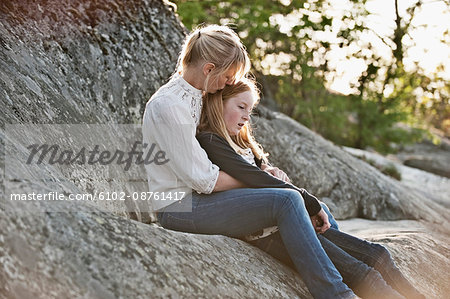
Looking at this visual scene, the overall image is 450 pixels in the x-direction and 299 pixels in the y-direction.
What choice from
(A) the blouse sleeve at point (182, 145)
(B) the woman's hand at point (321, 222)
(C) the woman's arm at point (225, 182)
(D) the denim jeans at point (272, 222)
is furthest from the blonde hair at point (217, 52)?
(B) the woman's hand at point (321, 222)

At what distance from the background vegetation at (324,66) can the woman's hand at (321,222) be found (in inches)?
195

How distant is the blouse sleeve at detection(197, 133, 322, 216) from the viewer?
11.6ft

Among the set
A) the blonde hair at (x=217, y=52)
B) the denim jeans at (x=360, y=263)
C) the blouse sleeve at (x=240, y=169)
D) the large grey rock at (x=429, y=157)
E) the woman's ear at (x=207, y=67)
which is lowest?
the large grey rock at (x=429, y=157)

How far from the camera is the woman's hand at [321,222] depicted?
363 centimetres

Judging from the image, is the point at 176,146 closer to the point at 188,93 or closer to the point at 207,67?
the point at 188,93

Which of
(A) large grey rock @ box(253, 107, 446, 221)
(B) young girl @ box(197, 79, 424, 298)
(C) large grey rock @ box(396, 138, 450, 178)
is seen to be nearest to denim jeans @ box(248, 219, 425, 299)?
(B) young girl @ box(197, 79, 424, 298)

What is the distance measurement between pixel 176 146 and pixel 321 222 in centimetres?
106

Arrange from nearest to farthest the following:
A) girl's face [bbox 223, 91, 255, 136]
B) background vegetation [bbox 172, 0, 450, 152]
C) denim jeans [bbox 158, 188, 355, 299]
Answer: denim jeans [bbox 158, 188, 355, 299] → girl's face [bbox 223, 91, 255, 136] → background vegetation [bbox 172, 0, 450, 152]

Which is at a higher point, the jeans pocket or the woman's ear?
the woman's ear

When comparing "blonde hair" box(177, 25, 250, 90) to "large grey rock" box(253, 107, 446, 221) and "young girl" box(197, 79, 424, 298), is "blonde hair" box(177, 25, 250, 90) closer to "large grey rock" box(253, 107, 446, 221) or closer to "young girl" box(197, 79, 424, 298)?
"young girl" box(197, 79, 424, 298)

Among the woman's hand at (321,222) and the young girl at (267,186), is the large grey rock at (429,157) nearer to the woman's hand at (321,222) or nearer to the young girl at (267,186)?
the young girl at (267,186)

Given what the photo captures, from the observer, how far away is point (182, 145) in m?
3.42

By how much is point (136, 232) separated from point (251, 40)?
9.40m

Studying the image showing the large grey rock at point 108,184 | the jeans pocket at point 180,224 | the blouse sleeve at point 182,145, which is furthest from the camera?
the jeans pocket at point 180,224
